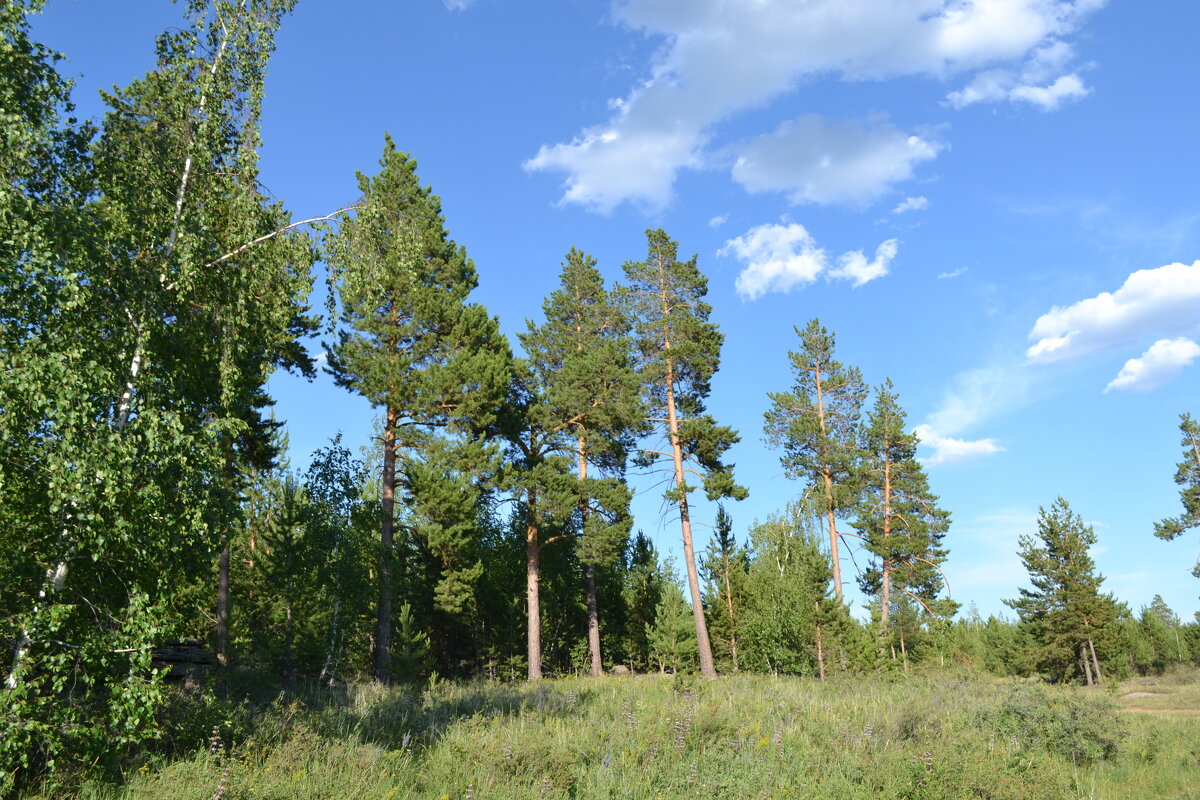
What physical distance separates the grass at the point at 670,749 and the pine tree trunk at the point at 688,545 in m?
9.30

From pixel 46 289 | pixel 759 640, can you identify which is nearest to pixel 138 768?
pixel 46 289

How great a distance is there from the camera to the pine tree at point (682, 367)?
86.8 ft

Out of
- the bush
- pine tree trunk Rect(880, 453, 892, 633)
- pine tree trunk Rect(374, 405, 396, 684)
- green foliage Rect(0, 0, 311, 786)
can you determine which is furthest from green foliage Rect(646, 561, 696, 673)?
green foliage Rect(0, 0, 311, 786)

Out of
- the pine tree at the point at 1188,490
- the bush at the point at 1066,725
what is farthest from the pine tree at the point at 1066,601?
the bush at the point at 1066,725

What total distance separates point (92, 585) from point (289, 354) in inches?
502

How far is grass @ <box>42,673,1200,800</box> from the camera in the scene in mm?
8258

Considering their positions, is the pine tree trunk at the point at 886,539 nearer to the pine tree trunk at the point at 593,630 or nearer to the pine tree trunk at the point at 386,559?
the pine tree trunk at the point at 593,630

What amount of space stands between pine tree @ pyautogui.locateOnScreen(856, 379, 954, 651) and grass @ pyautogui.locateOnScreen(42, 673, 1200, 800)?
17.8m

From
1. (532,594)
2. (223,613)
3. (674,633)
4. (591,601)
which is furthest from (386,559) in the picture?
(674,633)

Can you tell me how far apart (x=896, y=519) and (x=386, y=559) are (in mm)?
26643

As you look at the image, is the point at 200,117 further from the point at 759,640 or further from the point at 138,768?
the point at 759,640

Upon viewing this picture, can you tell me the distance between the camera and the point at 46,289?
6.70 meters

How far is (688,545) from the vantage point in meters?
26.7

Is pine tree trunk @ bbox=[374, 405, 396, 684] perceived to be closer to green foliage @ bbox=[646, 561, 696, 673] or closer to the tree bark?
green foliage @ bbox=[646, 561, 696, 673]
